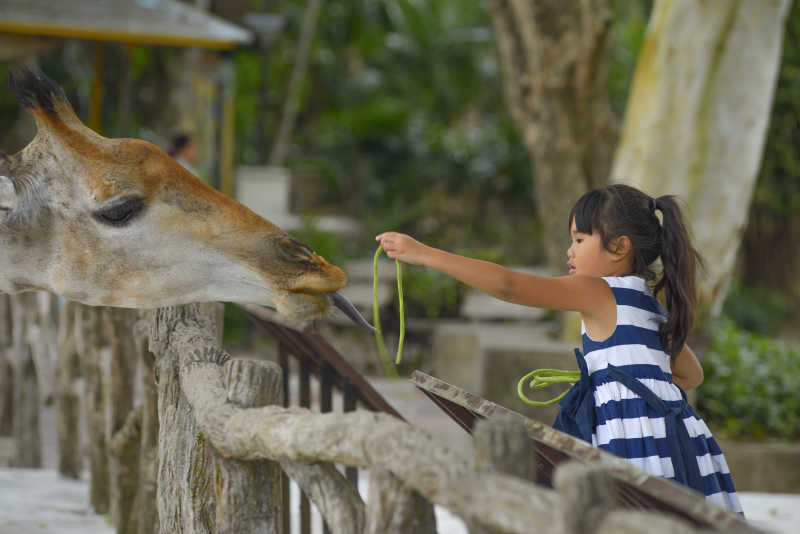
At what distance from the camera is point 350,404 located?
272 centimetres

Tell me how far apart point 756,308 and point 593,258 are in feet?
31.7

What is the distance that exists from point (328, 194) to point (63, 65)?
4.30 m

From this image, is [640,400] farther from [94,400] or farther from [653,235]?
[94,400]

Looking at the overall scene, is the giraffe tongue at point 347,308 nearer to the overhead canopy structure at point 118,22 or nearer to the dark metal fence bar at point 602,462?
the dark metal fence bar at point 602,462

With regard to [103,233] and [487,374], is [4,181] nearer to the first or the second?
[103,233]

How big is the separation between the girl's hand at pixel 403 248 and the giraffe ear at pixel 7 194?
2.82 ft

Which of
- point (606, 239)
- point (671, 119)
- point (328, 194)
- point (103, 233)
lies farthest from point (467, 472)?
point (328, 194)

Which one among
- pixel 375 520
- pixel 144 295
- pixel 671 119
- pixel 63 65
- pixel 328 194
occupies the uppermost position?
pixel 63 65

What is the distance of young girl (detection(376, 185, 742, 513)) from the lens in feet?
6.70

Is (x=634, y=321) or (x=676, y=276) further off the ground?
(x=676, y=276)

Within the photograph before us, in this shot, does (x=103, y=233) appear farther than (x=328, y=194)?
No

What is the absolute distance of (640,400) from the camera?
209cm

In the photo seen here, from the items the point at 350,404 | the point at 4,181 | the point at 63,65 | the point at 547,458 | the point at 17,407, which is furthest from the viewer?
the point at 63,65

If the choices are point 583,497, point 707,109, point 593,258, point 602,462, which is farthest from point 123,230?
point 707,109
